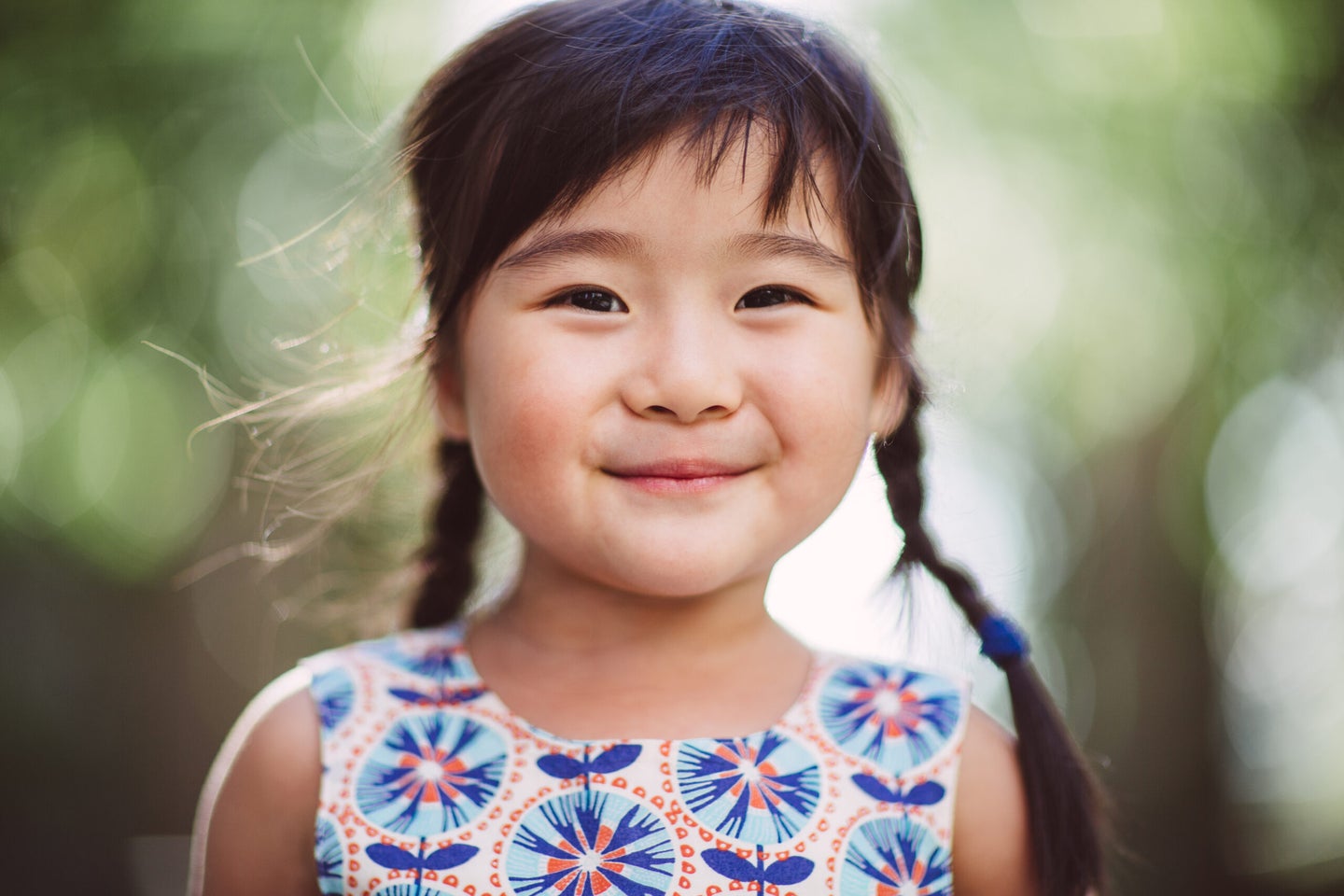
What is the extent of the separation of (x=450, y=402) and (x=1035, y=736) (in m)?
0.81

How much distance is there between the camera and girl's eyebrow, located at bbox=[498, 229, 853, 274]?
1.15m

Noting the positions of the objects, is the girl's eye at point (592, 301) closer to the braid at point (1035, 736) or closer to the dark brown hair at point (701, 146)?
the dark brown hair at point (701, 146)

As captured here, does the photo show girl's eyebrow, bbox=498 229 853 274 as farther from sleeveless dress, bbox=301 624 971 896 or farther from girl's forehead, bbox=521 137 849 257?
sleeveless dress, bbox=301 624 971 896

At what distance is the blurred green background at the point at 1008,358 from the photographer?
3043mm

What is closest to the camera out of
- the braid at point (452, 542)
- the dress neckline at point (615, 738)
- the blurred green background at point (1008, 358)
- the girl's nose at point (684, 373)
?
the girl's nose at point (684, 373)

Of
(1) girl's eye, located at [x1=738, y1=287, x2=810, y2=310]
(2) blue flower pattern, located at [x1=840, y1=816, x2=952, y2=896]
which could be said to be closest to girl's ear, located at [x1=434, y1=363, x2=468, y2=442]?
(1) girl's eye, located at [x1=738, y1=287, x2=810, y2=310]

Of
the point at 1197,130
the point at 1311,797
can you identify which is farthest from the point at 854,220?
the point at 1311,797

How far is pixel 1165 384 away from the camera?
340cm

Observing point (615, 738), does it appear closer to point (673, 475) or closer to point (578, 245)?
point (673, 475)

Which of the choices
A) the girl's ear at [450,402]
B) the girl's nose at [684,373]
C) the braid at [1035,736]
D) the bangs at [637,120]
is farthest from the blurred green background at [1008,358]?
the girl's nose at [684,373]

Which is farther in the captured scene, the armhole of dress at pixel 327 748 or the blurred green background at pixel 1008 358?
the blurred green background at pixel 1008 358

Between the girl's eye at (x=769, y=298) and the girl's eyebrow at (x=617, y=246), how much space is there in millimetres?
38

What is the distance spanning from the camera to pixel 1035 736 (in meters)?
1.36

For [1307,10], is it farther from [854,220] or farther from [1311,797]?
[854,220]
